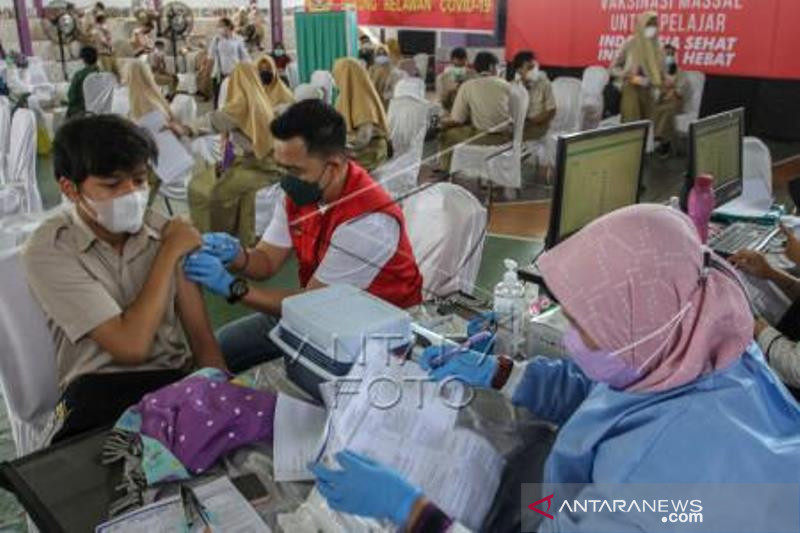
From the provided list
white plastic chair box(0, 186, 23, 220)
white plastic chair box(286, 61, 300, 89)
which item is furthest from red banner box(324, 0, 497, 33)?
white plastic chair box(0, 186, 23, 220)

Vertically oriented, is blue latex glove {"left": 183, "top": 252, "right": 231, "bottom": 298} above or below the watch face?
above

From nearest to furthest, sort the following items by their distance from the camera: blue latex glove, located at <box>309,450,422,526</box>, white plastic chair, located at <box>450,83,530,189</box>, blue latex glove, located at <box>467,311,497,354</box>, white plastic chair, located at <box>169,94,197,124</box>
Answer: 1. blue latex glove, located at <box>309,450,422,526</box>
2. blue latex glove, located at <box>467,311,497,354</box>
3. white plastic chair, located at <box>450,83,530,189</box>
4. white plastic chair, located at <box>169,94,197,124</box>

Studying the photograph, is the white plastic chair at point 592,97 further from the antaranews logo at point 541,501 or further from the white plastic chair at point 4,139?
the antaranews logo at point 541,501

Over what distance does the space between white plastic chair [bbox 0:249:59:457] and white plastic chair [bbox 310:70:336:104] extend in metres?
4.82

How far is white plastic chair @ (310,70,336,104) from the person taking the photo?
6.31 metres

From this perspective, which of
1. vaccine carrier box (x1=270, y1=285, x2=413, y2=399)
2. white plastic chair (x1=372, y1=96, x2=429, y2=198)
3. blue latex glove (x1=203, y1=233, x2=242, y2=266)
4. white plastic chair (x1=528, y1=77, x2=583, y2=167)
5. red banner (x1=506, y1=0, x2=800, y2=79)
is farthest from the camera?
red banner (x1=506, y1=0, x2=800, y2=79)

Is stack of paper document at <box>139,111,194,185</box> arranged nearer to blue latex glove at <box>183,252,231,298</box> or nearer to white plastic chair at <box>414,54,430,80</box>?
blue latex glove at <box>183,252,231,298</box>

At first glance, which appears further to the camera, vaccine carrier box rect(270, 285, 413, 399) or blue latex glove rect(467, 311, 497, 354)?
A: blue latex glove rect(467, 311, 497, 354)

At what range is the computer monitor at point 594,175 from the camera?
180cm

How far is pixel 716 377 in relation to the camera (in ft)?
3.06

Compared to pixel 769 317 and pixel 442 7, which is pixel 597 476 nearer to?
pixel 769 317

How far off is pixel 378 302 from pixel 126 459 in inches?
19.7

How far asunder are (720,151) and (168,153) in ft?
10.9

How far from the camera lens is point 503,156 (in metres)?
5.15
